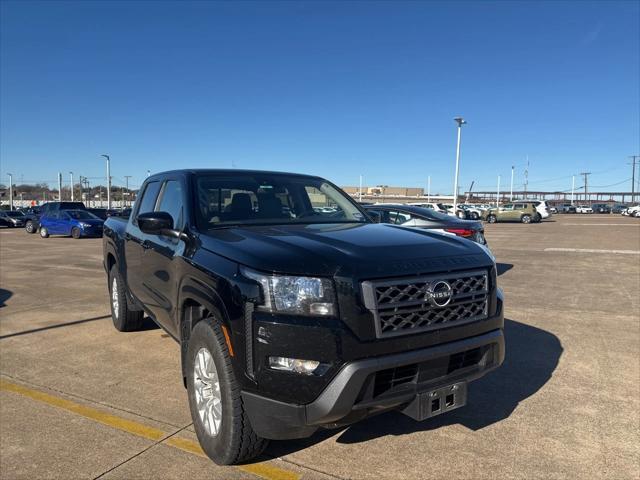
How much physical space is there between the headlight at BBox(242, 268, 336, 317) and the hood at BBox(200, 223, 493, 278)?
0.05 metres

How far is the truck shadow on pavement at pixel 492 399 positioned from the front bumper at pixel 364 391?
76 centimetres

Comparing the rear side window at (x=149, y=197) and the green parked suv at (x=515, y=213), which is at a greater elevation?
the rear side window at (x=149, y=197)

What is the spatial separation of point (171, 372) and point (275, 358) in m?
2.50

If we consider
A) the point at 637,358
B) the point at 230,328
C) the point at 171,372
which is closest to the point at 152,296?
the point at 171,372

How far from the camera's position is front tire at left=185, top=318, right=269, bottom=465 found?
2.75 meters

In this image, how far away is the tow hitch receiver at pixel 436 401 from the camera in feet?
8.71

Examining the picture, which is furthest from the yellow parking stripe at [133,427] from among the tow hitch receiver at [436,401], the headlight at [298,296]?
the headlight at [298,296]

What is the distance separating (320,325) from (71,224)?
24.2 m

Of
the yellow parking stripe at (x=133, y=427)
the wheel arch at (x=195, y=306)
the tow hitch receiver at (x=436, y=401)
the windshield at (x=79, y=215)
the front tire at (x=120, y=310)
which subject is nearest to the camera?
the tow hitch receiver at (x=436, y=401)

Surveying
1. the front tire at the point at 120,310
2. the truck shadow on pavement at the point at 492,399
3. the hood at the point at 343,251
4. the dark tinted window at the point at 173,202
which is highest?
the dark tinted window at the point at 173,202

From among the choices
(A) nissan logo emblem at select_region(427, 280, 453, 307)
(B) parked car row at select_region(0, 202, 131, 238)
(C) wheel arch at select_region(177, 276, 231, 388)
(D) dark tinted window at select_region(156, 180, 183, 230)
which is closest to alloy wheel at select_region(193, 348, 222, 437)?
(C) wheel arch at select_region(177, 276, 231, 388)

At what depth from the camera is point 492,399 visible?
3.95 m

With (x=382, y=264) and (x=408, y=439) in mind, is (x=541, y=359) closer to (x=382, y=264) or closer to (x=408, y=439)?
(x=408, y=439)

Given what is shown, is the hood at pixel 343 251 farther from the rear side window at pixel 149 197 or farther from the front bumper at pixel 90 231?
the front bumper at pixel 90 231
